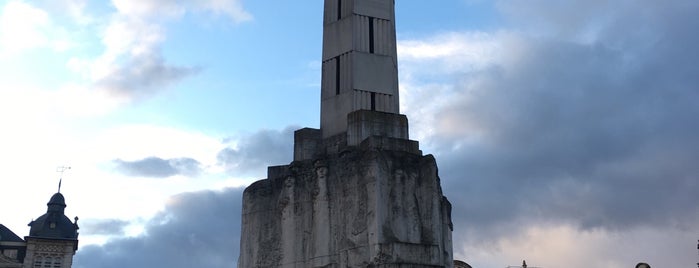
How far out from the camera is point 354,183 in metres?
19.6

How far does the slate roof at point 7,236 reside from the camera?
94.1 meters

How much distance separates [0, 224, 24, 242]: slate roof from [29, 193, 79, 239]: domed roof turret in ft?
6.69

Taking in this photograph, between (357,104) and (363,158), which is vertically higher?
(357,104)

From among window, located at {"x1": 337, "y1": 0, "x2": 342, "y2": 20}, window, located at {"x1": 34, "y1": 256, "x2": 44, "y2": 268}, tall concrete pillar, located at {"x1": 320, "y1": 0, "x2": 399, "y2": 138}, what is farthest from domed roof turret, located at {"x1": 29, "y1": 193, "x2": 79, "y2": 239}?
tall concrete pillar, located at {"x1": 320, "y1": 0, "x2": 399, "y2": 138}

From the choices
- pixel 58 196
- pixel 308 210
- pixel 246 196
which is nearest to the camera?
pixel 308 210

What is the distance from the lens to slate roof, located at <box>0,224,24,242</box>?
94125 mm

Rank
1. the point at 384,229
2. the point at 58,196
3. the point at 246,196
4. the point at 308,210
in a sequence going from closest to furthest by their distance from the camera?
the point at 384,229 < the point at 308,210 < the point at 246,196 < the point at 58,196

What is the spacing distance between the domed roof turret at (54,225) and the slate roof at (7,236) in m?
2.04

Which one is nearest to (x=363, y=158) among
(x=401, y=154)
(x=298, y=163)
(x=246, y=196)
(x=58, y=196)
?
(x=401, y=154)

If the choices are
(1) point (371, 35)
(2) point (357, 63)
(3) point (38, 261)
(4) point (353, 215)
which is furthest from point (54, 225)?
(4) point (353, 215)

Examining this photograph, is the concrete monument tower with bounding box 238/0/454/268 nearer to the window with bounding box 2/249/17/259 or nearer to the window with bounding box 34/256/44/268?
the window with bounding box 34/256/44/268

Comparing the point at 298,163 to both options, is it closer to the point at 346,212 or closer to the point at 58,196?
the point at 346,212

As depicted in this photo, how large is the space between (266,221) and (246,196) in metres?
1.08

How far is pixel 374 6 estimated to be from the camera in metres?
22.5
